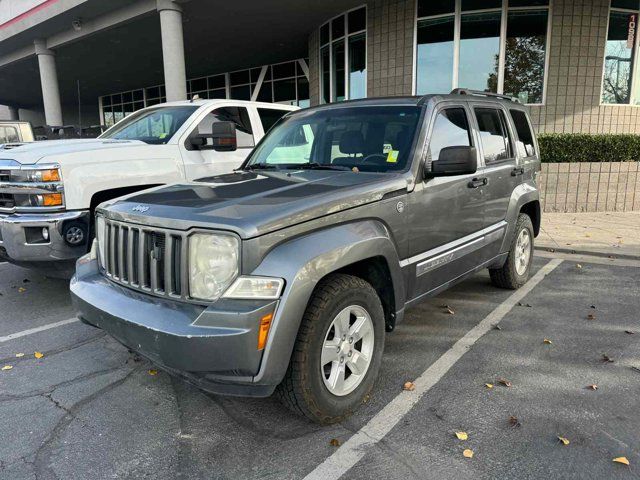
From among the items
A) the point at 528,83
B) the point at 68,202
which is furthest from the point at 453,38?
the point at 68,202

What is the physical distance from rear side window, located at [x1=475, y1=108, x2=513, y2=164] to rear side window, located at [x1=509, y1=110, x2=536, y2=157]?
11.0 inches

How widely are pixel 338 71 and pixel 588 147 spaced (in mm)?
7080

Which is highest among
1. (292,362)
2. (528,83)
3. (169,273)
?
(528,83)

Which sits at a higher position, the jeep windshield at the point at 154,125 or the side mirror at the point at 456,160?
the jeep windshield at the point at 154,125

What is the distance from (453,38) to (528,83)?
2.08m

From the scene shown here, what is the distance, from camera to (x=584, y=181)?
10.0 m

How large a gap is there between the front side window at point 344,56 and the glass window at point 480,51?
2.60 meters

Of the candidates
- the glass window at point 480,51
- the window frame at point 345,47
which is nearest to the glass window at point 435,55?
the glass window at point 480,51

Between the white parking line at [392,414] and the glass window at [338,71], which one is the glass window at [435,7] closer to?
the glass window at [338,71]

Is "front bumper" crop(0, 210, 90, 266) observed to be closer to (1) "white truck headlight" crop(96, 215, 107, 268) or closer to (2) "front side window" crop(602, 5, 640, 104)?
(1) "white truck headlight" crop(96, 215, 107, 268)

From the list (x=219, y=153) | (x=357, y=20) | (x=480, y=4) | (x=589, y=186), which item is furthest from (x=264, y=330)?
(x=357, y=20)

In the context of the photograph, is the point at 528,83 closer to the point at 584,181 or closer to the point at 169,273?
the point at 584,181

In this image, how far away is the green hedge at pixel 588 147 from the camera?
10219 millimetres

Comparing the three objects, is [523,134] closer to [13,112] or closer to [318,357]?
[318,357]
